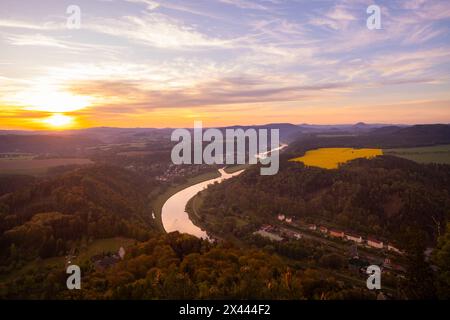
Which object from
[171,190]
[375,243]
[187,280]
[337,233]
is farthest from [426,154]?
[187,280]

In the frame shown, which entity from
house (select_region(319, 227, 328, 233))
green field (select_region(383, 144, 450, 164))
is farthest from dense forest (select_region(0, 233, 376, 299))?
green field (select_region(383, 144, 450, 164))

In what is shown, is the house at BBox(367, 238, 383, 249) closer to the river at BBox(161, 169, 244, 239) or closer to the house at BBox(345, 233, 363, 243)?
the house at BBox(345, 233, 363, 243)

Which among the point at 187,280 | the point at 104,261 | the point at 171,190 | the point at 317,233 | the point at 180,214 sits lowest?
the point at 180,214

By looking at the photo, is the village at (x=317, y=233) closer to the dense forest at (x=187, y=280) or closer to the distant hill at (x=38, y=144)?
the dense forest at (x=187, y=280)

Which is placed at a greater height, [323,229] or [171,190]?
[171,190]

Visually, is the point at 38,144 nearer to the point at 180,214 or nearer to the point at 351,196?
the point at 180,214
